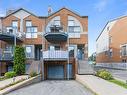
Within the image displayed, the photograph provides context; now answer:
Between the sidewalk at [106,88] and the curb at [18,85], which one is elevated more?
the sidewalk at [106,88]

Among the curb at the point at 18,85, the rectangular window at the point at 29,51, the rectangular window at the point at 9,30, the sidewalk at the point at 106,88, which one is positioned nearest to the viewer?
the sidewalk at the point at 106,88

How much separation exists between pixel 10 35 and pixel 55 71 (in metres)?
7.94

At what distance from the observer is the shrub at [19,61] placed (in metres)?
32.9

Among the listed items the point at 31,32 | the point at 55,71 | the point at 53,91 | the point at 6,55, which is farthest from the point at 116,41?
the point at 53,91

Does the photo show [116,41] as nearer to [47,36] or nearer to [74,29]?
[74,29]

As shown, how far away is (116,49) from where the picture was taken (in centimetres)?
6241

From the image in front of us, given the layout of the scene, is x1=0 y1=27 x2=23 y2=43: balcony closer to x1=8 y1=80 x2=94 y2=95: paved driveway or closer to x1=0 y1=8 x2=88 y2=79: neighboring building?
x1=0 y1=8 x2=88 y2=79: neighboring building

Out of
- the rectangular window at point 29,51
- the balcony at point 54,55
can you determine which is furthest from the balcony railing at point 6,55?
the balcony at point 54,55

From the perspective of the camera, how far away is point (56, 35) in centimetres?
3700

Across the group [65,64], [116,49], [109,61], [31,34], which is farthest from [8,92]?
[109,61]

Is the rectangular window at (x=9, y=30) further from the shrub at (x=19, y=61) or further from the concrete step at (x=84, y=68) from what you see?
the concrete step at (x=84, y=68)

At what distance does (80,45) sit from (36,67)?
8193mm

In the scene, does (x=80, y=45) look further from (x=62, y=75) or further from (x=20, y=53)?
(x=20, y=53)

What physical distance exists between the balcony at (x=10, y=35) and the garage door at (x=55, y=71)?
6433mm
